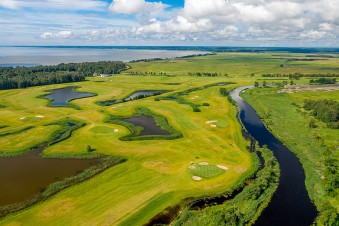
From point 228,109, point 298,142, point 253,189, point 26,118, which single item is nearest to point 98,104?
point 26,118

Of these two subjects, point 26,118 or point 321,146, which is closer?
point 321,146

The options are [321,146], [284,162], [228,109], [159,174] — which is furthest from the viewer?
[228,109]

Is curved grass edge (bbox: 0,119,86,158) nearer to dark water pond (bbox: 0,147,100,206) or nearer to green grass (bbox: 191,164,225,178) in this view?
dark water pond (bbox: 0,147,100,206)

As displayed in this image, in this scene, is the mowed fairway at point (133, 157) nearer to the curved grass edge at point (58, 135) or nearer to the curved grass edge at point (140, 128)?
the curved grass edge at point (140, 128)

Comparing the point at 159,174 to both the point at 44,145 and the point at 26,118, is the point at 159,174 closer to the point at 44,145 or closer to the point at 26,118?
the point at 44,145

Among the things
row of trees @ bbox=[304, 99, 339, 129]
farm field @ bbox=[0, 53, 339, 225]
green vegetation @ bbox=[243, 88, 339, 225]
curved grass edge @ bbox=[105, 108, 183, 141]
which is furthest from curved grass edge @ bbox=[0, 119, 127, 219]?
row of trees @ bbox=[304, 99, 339, 129]

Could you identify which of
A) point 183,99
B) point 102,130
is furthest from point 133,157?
point 183,99

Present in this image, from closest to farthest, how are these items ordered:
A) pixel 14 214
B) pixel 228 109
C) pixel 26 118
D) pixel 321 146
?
1. pixel 14 214
2. pixel 321 146
3. pixel 26 118
4. pixel 228 109
